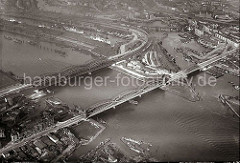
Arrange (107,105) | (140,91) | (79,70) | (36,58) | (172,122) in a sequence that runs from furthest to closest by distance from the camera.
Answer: (36,58) < (79,70) < (140,91) < (107,105) < (172,122)

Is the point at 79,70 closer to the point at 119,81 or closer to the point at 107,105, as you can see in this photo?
the point at 119,81

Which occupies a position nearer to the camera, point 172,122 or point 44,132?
point 44,132

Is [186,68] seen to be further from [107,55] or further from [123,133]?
[123,133]

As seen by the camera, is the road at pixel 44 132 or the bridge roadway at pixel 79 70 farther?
the bridge roadway at pixel 79 70

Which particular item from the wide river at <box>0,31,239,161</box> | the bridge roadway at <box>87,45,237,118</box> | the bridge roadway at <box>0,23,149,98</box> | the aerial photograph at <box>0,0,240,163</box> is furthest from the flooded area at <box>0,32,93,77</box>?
the bridge roadway at <box>87,45,237,118</box>

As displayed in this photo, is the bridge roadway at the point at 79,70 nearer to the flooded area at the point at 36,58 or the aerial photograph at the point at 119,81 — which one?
the aerial photograph at the point at 119,81

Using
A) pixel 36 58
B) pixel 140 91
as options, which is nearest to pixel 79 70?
pixel 36 58

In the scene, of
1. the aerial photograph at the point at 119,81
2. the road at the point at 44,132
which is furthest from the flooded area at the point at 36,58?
the road at the point at 44,132
